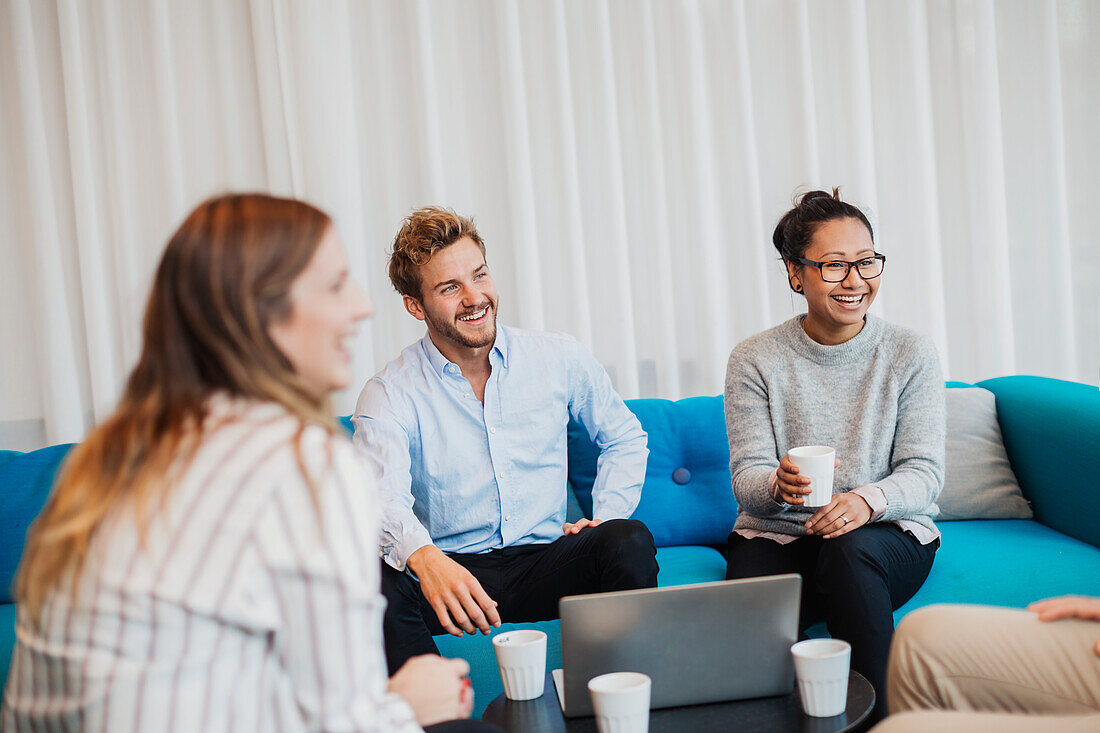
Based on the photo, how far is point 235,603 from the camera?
844 millimetres

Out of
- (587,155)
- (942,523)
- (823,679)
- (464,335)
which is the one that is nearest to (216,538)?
(823,679)

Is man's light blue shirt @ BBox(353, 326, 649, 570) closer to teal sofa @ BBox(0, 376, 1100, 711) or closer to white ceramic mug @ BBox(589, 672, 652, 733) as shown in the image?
teal sofa @ BBox(0, 376, 1100, 711)

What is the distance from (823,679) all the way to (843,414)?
36.2 inches

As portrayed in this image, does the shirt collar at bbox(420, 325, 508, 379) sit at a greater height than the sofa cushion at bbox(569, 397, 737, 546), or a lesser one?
greater

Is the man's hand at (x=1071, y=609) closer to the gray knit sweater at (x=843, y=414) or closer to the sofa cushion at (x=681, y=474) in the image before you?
the gray knit sweater at (x=843, y=414)

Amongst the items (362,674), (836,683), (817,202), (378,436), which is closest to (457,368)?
(378,436)

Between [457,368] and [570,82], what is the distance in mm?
1177

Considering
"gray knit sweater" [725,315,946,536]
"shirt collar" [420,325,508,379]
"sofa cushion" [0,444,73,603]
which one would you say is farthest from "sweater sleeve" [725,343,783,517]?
"sofa cushion" [0,444,73,603]

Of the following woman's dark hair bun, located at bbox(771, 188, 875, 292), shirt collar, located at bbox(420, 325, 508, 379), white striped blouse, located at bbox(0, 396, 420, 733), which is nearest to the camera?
white striped blouse, located at bbox(0, 396, 420, 733)

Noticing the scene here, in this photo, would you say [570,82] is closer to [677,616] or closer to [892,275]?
[892,275]

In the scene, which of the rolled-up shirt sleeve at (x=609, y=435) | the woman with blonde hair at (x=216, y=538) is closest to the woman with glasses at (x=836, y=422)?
the rolled-up shirt sleeve at (x=609, y=435)

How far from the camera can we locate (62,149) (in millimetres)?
2945

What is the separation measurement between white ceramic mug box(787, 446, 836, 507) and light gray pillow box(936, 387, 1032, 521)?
0.81 meters

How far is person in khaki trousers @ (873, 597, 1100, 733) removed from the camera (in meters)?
1.32
